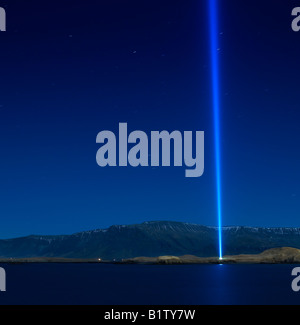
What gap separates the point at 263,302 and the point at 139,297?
1148 inches

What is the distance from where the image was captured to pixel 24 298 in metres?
121

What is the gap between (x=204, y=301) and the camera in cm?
10938
